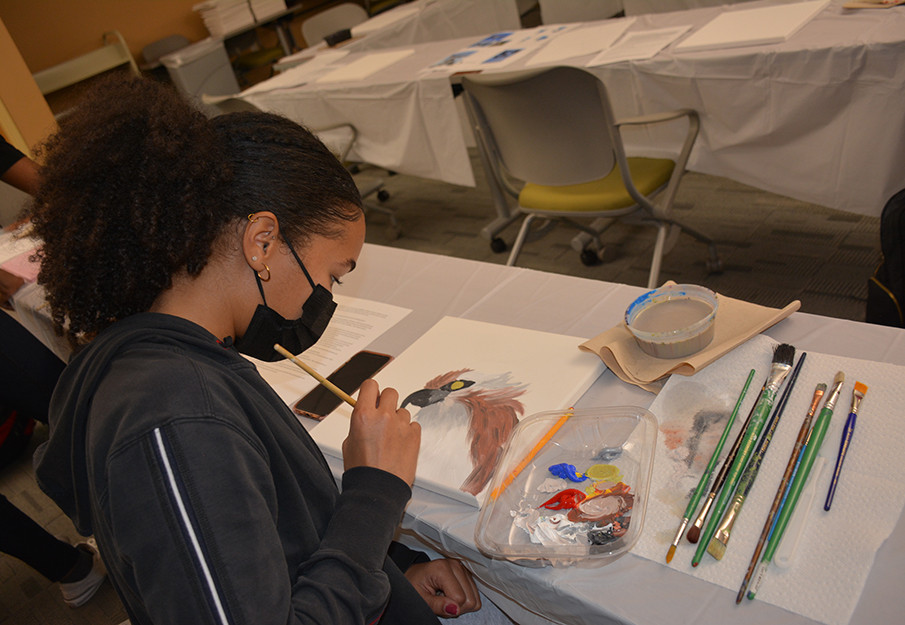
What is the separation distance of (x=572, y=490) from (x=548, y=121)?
1390mm

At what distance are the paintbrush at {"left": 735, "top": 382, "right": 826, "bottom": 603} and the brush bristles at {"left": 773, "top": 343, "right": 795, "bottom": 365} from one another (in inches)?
2.1

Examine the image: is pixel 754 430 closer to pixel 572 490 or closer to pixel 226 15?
pixel 572 490

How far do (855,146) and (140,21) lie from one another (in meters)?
6.24

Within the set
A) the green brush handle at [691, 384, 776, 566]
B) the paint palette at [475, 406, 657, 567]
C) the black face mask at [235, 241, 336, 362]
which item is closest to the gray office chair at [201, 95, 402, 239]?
the black face mask at [235, 241, 336, 362]

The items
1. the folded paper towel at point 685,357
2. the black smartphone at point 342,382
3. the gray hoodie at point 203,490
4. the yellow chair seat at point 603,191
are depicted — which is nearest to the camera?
the gray hoodie at point 203,490

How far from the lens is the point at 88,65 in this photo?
5.34 metres

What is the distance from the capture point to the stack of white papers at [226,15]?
5.73 m

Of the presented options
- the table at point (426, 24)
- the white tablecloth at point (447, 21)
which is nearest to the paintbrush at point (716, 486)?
the table at point (426, 24)

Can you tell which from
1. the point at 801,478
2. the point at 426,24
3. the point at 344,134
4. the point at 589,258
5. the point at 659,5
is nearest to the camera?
the point at 801,478

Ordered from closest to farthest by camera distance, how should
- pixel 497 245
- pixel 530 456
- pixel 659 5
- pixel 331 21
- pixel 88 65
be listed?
pixel 530 456, pixel 497 245, pixel 659 5, pixel 331 21, pixel 88 65

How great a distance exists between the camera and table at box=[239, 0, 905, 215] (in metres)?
1.57

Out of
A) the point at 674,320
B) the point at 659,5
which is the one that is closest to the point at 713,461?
the point at 674,320

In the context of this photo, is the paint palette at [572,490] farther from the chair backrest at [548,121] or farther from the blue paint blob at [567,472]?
the chair backrest at [548,121]

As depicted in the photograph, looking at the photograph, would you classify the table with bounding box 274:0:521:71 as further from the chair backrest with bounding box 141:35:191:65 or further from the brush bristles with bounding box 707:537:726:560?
the brush bristles with bounding box 707:537:726:560
